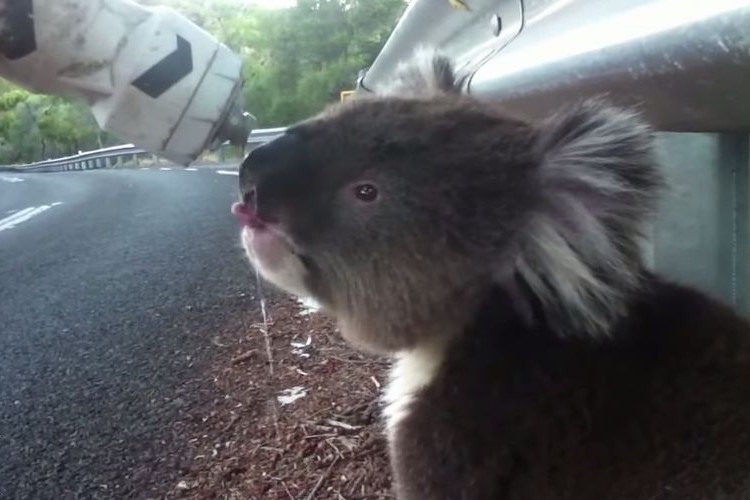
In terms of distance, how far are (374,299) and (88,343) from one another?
3.91 feet

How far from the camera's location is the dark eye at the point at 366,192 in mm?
1463

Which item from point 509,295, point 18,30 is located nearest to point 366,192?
point 509,295

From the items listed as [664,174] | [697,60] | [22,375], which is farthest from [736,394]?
[22,375]

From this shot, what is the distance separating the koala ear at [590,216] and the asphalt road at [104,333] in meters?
0.84

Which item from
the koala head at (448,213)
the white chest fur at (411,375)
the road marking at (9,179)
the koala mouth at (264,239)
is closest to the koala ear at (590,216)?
the koala head at (448,213)

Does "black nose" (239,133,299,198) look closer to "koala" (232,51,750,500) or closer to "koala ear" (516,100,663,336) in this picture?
"koala" (232,51,750,500)

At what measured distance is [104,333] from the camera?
8.11ft

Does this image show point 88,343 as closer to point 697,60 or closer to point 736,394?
point 736,394

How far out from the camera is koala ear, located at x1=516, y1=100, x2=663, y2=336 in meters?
1.28

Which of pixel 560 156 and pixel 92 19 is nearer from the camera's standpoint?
pixel 560 156

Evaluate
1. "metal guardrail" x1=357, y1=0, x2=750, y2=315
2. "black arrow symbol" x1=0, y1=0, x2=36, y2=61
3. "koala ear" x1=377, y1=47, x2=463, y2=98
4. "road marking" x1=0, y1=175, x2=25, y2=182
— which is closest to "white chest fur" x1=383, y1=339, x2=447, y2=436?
"metal guardrail" x1=357, y1=0, x2=750, y2=315

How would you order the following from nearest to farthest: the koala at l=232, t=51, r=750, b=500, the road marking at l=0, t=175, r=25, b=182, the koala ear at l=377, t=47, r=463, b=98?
the koala at l=232, t=51, r=750, b=500, the koala ear at l=377, t=47, r=463, b=98, the road marking at l=0, t=175, r=25, b=182

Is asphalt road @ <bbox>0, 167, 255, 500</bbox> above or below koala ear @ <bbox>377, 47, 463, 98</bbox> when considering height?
below

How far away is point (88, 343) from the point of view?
238cm
